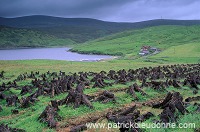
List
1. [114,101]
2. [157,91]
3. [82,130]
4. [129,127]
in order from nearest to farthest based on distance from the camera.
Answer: [129,127]
[82,130]
[114,101]
[157,91]

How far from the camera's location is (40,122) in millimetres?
20312

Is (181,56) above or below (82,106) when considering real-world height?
above

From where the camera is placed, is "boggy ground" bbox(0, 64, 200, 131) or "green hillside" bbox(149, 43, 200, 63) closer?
"boggy ground" bbox(0, 64, 200, 131)

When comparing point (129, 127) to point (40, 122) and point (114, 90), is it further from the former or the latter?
point (114, 90)

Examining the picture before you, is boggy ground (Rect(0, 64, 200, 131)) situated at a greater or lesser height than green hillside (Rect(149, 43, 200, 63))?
lesser

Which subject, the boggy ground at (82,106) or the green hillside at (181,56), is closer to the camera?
the boggy ground at (82,106)

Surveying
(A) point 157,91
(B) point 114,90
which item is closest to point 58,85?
(B) point 114,90

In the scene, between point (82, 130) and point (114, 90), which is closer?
point (82, 130)

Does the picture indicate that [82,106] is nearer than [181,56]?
Yes

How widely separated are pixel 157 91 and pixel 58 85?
12.5 m

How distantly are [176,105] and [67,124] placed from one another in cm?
898

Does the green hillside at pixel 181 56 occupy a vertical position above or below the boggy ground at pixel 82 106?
above

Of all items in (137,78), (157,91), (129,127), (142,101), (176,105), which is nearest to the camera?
(129,127)

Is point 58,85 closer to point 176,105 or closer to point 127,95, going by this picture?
point 127,95
